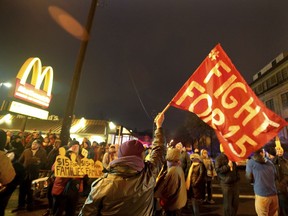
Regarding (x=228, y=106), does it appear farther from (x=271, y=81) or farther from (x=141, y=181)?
(x=271, y=81)

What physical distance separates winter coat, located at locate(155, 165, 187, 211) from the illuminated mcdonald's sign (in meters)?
8.64

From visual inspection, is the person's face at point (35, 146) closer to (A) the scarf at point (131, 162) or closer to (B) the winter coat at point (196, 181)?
(B) the winter coat at point (196, 181)

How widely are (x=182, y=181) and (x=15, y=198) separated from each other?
275 inches

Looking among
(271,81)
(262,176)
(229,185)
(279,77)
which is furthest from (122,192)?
(271,81)

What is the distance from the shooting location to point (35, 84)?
11.5 metres


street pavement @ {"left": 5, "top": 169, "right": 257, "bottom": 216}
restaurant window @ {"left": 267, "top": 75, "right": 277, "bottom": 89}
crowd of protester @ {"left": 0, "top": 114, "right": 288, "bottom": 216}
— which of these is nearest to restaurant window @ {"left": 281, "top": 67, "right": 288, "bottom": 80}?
→ restaurant window @ {"left": 267, "top": 75, "right": 277, "bottom": 89}

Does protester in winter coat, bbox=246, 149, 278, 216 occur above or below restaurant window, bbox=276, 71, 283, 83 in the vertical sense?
below

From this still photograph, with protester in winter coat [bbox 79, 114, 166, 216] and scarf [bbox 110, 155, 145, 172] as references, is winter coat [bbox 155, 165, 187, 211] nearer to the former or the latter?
protester in winter coat [bbox 79, 114, 166, 216]

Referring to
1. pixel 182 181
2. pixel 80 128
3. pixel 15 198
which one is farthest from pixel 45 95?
pixel 182 181

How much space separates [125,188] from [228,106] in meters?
2.83

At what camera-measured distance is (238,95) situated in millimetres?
3934

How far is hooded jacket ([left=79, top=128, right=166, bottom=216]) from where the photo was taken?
1922 millimetres

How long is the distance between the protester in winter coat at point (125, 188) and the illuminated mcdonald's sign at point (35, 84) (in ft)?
31.1

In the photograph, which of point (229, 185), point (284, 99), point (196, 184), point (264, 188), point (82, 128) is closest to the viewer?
point (264, 188)
